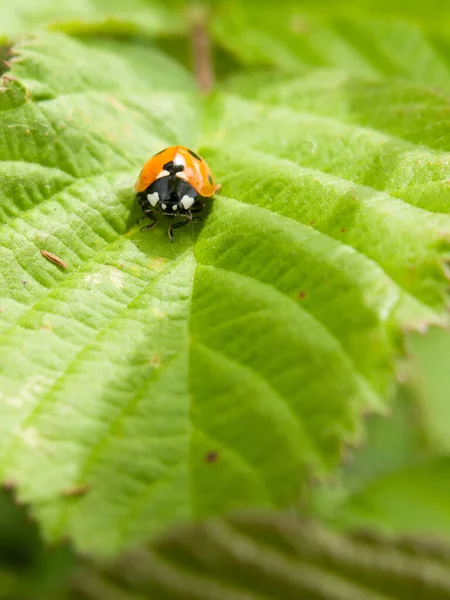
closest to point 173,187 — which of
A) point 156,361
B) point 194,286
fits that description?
point 194,286

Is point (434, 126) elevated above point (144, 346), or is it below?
above

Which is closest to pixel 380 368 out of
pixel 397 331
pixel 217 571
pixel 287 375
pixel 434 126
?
pixel 397 331

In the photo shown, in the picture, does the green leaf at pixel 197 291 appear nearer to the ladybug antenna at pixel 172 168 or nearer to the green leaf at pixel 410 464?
the ladybug antenna at pixel 172 168

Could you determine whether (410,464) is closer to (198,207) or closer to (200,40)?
(198,207)

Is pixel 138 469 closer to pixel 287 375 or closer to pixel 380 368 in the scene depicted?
pixel 287 375

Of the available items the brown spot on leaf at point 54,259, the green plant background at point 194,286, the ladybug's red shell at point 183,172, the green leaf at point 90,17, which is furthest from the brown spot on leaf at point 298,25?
the brown spot on leaf at point 54,259

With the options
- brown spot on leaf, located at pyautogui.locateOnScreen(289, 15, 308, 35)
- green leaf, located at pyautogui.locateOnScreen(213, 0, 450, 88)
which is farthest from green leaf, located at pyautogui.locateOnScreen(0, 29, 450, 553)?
brown spot on leaf, located at pyautogui.locateOnScreen(289, 15, 308, 35)
